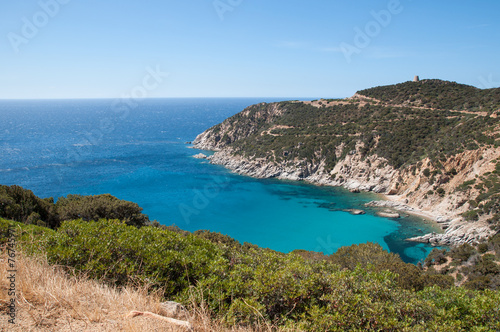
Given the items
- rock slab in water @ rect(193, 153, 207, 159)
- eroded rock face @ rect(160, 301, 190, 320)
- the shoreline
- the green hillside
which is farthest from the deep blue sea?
eroded rock face @ rect(160, 301, 190, 320)

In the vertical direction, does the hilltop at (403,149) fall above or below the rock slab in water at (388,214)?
above

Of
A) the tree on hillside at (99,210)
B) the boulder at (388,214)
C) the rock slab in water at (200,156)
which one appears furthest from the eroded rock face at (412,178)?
the tree on hillside at (99,210)

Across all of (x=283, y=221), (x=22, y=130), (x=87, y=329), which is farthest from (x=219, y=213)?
(x=22, y=130)

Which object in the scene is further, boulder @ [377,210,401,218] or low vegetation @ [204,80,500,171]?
low vegetation @ [204,80,500,171]

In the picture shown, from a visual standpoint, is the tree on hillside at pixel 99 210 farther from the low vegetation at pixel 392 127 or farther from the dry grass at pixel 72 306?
the low vegetation at pixel 392 127

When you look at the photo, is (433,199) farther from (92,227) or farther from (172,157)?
(172,157)

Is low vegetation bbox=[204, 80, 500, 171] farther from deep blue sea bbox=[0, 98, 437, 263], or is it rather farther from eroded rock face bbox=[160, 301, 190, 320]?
eroded rock face bbox=[160, 301, 190, 320]

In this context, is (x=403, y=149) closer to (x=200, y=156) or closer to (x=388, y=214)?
(x=388, y=214)

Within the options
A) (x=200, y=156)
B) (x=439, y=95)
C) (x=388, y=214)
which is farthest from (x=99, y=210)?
(x=439, y=95)
